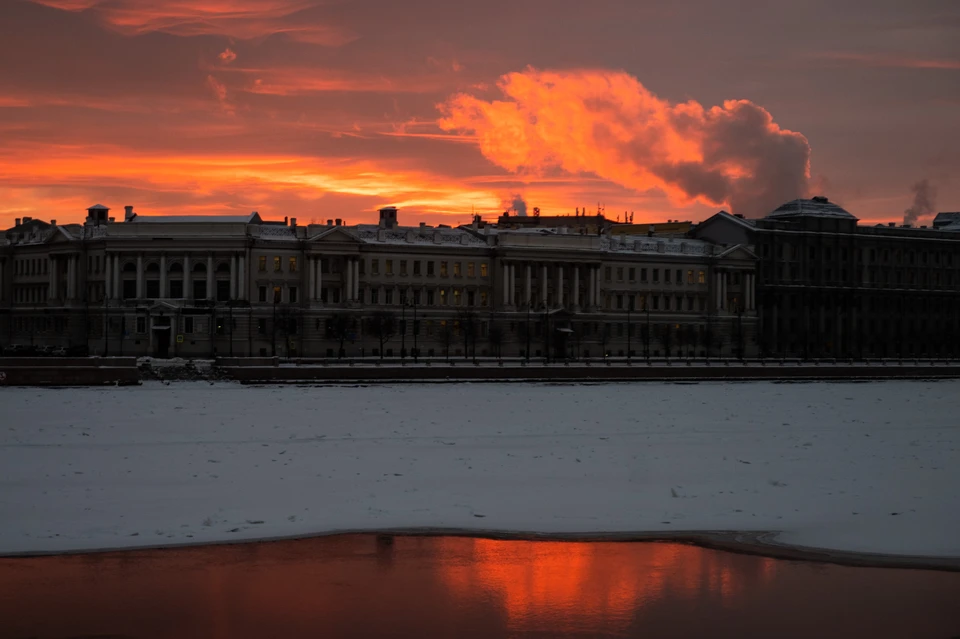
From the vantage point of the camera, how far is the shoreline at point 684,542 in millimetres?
20398

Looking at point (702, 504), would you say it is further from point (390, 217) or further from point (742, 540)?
point (390, 217)

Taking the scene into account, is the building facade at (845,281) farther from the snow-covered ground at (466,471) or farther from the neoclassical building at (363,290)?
the snow-covered ground at (466,471)

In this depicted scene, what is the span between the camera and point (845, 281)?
412 ft

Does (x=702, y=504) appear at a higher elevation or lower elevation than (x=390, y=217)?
lower

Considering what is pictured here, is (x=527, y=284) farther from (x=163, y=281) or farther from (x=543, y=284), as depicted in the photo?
(x=163, y=281)

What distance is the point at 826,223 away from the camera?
406 ft

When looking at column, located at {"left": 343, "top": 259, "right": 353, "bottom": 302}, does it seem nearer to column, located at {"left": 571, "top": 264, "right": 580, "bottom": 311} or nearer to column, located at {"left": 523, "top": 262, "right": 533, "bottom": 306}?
column, located at {"left": 523, "top": 262, "right": 533, "bottom": 306}

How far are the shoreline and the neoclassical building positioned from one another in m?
70.1

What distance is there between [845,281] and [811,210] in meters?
7.28

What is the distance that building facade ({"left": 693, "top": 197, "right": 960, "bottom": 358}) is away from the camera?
122m

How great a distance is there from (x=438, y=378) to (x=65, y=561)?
47112 millimetres

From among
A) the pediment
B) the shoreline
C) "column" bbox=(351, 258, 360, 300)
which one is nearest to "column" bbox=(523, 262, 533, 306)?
"column" bbox=(351, 258, 360, 300)

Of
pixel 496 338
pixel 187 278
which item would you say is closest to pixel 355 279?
pixel 496 338

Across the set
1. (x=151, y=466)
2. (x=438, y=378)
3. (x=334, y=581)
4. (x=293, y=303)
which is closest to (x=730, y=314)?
(x=293, y=303)
